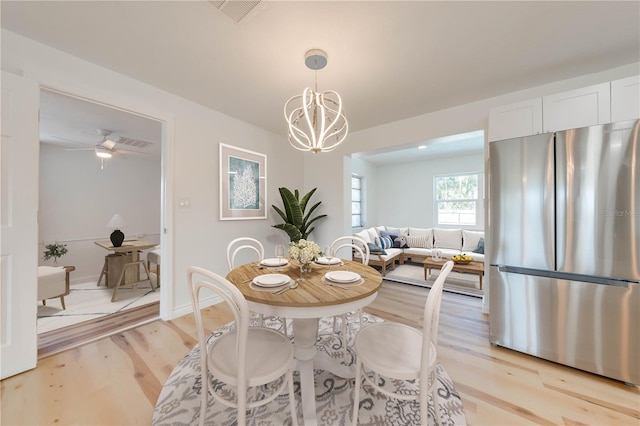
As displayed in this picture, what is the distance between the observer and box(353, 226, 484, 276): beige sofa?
4.81m

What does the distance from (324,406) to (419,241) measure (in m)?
4.74

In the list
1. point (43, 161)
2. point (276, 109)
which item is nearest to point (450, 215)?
point (276, 109)

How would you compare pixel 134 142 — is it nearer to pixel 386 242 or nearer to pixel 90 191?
pixel 90 191

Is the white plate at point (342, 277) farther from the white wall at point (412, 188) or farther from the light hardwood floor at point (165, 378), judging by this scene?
the white wall at point (412, 188)

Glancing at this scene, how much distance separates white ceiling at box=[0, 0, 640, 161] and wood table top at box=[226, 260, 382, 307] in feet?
5.55

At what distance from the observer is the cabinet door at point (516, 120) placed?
2069 mm

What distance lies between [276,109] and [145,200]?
393 cm

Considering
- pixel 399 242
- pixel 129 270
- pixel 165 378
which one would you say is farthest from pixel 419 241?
pixel 129 270

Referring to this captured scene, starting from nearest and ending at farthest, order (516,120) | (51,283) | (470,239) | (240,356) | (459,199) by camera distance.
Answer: (240,356), (516,120), (51,283), (470,239), (459,199)

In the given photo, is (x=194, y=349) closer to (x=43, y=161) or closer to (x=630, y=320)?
(x=630, y=320)

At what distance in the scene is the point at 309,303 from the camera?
1136 mm

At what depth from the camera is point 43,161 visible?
383cm

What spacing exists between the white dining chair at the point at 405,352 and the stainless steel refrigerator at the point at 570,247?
46.8 inches

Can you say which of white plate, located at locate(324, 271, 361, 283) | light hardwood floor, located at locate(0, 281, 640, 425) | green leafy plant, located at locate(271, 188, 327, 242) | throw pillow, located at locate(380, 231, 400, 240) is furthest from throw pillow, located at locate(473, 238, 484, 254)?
white plate, located at locate(324, 271, 361, 283)
